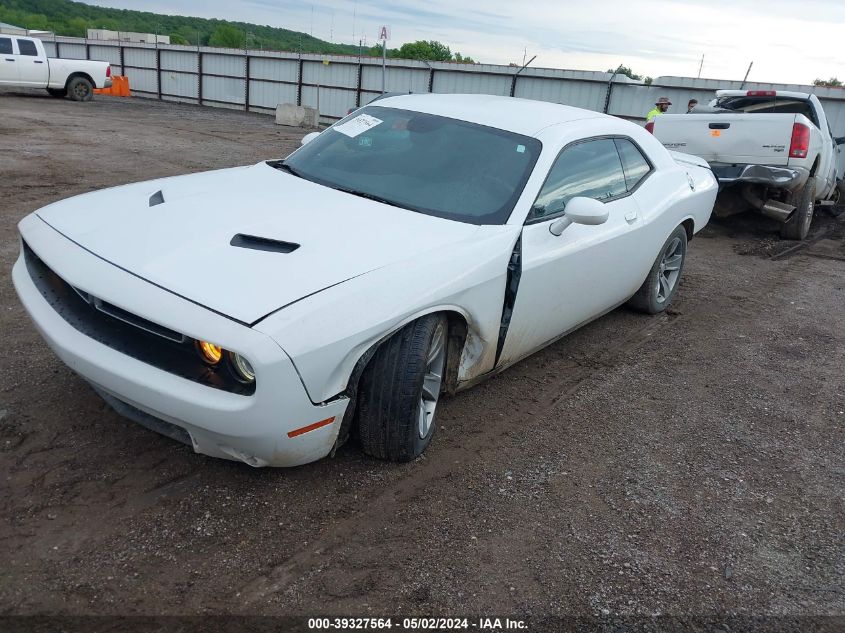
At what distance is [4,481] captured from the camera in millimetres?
2707

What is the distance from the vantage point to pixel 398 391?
2746mm

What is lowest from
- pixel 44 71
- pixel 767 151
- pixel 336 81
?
pixel 44 71

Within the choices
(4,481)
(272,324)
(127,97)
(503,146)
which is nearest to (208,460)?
(4,481)

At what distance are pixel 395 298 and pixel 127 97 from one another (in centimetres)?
2920

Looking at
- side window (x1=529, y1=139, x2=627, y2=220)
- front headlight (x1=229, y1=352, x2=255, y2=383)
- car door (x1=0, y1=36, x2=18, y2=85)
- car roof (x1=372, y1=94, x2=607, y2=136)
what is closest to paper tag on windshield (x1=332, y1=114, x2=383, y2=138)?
car roof (x1=372, y1=94, x2=607, y2=136)

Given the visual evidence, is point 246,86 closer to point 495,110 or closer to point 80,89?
point 80,89

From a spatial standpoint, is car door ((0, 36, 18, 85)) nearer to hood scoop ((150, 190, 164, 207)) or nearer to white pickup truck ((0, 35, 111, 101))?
white pickup truck ((0, 35, 111, 101))

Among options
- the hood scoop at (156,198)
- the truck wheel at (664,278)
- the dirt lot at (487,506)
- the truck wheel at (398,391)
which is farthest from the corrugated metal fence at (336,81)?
the hood scoop at (156,198)

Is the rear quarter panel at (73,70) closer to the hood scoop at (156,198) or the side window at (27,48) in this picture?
the side window at (27,48)

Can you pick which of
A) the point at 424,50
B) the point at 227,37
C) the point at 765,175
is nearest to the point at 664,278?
the point at 765,175

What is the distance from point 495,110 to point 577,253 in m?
1.02

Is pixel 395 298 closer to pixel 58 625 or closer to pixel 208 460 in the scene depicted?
pixel 208 460

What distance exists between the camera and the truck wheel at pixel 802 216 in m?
8.23

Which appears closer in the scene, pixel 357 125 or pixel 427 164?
pixel 427 164
